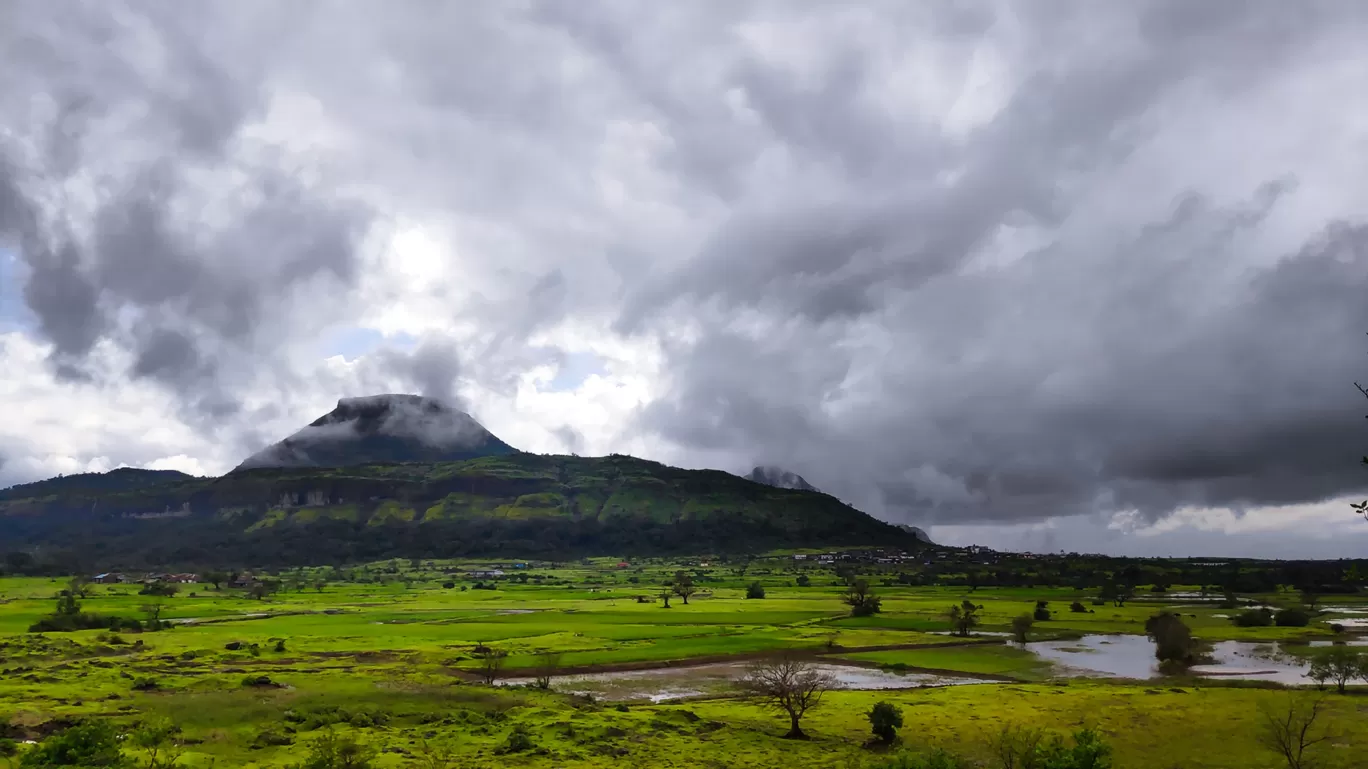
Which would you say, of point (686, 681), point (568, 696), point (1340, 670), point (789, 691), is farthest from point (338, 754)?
point (1340, 670)

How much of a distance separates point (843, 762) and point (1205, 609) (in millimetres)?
141339

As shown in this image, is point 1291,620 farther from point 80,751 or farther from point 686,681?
point 80,751

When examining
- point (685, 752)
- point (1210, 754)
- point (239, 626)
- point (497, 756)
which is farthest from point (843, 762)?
point (239, 626)

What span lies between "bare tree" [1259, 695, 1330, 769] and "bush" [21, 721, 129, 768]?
64003mm

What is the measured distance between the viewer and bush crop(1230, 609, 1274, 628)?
130375 millimetres

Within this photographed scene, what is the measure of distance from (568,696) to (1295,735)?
54.5 metres

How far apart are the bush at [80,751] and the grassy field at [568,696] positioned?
6.05 metres

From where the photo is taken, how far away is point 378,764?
45969 mm

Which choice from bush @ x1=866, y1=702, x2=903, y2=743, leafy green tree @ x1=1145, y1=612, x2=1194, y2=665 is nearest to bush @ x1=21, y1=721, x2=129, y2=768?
bush @ x1=866, y1=702, x2=903, y2=743

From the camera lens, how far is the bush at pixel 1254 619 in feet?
428

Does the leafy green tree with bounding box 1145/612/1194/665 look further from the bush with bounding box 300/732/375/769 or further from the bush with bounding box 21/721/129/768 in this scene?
the bush with bounding box 21/721/129/768

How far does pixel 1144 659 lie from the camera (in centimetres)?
9938

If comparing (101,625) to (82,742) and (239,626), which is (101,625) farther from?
(82,742)

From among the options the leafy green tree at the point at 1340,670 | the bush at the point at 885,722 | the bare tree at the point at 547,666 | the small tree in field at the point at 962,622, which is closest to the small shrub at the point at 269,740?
the bare tree at the point at 547,666
